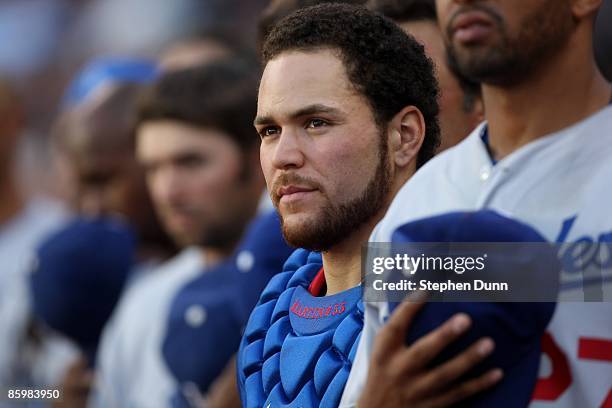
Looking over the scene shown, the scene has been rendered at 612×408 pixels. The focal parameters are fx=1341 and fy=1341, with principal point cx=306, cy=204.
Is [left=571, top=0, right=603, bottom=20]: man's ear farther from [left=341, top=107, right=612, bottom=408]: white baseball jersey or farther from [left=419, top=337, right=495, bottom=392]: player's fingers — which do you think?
[left=419, top=337, right=495, bottom=392]: player's fingers

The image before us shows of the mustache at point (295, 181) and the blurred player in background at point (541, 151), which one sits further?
the mustache at point (295, 181)

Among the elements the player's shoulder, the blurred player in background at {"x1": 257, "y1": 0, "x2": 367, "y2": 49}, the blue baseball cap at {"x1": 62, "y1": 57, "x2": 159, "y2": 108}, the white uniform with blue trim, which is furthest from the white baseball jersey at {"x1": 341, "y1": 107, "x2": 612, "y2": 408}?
the blue baseball cap at {"x1": 62, "y1": 57, "x2": 159, "y2": 108}

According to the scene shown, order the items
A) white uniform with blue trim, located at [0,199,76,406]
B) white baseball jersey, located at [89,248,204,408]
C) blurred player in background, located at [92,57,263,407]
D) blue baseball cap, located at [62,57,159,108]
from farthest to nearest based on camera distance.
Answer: blue baseball cap, located at [62,57,159,108] < white uniform with blue trim, located at [0,199,76,406] < white baseball jersey, located at [89,248,204,408] < blurred player in background, located at [92,57,263,407]

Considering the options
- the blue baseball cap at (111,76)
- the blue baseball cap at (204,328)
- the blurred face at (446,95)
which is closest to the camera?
the blurred face at (446,95)

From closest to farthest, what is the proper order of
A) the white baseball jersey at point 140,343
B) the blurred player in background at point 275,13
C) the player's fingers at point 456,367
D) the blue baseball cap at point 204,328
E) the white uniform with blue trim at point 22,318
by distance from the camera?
the player's fingers at point 456,367 < the blurred player in background at point 275,13 < the blue baseball cap at point 204,328 < the white baseball jersey at point 140,343 < the white uniform with blue trim at point 22,318

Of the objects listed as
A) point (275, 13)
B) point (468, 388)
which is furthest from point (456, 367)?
point (275, 13)

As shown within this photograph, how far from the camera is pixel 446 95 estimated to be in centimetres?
165

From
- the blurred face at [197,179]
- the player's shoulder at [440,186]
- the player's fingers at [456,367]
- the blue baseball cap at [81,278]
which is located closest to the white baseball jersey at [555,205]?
the player's shoulder at [440,186]

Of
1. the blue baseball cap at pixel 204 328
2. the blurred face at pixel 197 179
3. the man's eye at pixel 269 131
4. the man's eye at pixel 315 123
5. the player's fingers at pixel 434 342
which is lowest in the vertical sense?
the player's fingers at pixel 434 342

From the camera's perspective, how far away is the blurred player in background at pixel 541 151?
1411mm

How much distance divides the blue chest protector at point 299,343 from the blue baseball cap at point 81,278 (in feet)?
4.42

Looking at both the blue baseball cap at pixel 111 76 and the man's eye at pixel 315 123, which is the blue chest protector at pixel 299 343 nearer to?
the man's eye at pixel 315 123

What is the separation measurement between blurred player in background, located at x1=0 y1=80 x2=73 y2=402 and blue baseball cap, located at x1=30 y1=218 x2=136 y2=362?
203mm

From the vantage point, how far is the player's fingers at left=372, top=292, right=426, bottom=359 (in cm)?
131
